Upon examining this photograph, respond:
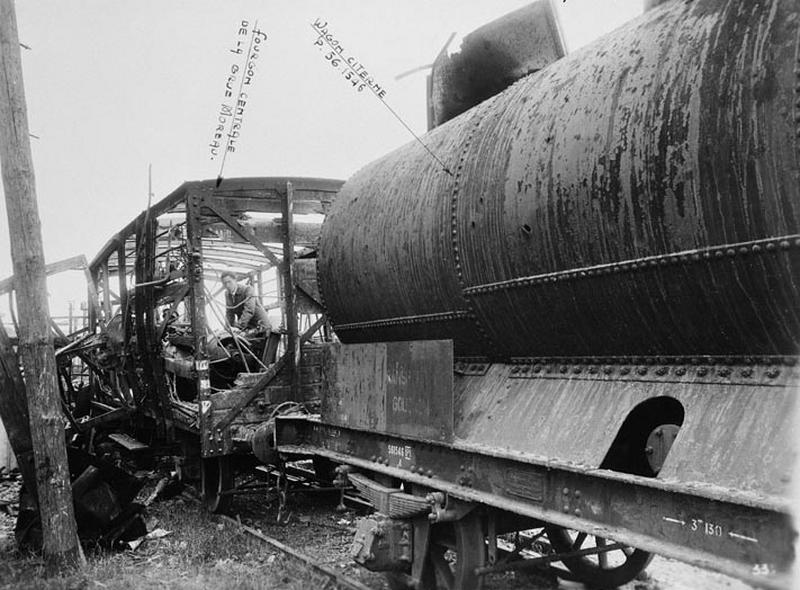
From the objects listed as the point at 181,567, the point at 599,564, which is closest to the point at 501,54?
the point at 599,564

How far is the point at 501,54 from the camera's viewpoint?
559cm

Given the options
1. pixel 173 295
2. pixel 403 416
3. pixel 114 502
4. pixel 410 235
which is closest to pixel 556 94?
pixel 410 235

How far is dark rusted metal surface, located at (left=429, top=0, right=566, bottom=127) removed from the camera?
5477mm

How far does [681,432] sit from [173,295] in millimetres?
9326

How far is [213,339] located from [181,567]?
365 cm

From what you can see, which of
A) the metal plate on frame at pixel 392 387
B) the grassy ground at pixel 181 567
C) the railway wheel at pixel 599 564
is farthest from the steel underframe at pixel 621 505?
the grassy ground at pixel 181 567

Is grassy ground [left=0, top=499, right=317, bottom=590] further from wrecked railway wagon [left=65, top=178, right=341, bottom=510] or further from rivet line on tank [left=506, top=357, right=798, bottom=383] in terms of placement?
rivet line on tank [left=506, top=357, right=798, bottom=383]

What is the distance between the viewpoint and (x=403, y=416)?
5.10 meters

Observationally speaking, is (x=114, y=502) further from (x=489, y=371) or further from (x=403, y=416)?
(x=489, y=371)

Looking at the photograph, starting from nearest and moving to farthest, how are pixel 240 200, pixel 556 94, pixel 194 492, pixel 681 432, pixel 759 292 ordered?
pixel 759 292
pixel 681 432
pixel 556 94
pixel 240 200
pixel 194 492

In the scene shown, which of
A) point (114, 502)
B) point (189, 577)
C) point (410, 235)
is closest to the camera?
point (410, 235)

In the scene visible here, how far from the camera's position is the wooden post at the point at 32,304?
266 inches

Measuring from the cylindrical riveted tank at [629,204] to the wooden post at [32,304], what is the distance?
3645mm

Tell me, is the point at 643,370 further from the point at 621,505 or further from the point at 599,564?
the point at 599,564
